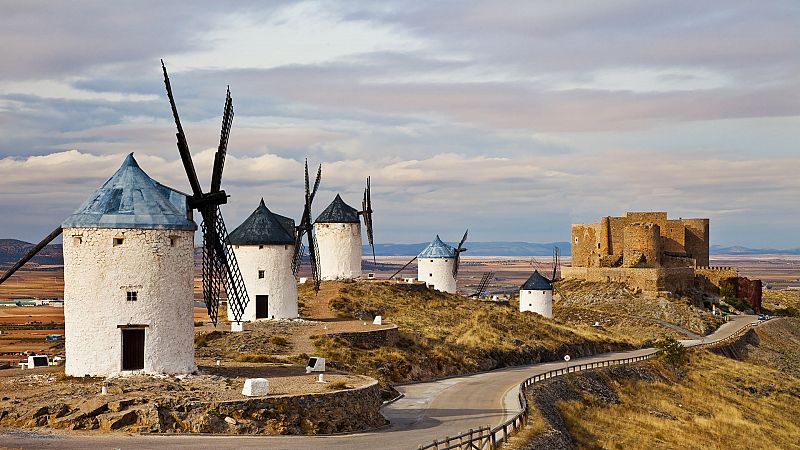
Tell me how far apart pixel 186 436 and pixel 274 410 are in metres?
2.39

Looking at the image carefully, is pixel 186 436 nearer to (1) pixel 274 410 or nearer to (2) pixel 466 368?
(1) pixel 274 410

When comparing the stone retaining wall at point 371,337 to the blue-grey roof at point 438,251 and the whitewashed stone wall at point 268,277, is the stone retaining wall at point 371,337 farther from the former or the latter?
the blue-grey roof at point 438,251

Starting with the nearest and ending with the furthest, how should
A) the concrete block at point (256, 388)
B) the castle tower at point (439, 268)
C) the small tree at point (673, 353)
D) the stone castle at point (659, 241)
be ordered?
1. the concrete block at point (256, 388)
2. the small tree at point (673, 353)
3. the castle tower at point (439, 268)
4. the stone castle at point (659, 241)

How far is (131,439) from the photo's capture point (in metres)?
21.1

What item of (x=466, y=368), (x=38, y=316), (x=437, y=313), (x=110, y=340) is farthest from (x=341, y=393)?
(x=38, y=316)

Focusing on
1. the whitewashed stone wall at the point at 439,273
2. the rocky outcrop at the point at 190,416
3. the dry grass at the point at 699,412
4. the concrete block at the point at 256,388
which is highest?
the whitewashed stone wall at the point at 439,273

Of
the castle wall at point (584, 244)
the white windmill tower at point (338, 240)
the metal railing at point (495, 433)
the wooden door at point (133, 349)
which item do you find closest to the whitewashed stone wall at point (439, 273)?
the white windmill tower at point (338, 240)

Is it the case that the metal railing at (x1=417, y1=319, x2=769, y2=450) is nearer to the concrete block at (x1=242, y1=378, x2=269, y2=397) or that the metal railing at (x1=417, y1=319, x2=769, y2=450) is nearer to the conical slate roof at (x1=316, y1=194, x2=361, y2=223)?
the concrete block at (x1=242, y1=378, x2=269, y2=397)

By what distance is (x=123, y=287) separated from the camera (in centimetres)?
2598

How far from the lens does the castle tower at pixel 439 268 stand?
66.2 m

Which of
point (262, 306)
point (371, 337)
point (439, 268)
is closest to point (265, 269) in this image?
point (262, 306)

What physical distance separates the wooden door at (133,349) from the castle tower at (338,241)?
107 ft

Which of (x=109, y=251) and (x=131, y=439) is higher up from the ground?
(x=109, y=251)

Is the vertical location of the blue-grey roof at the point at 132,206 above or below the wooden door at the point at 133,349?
above
